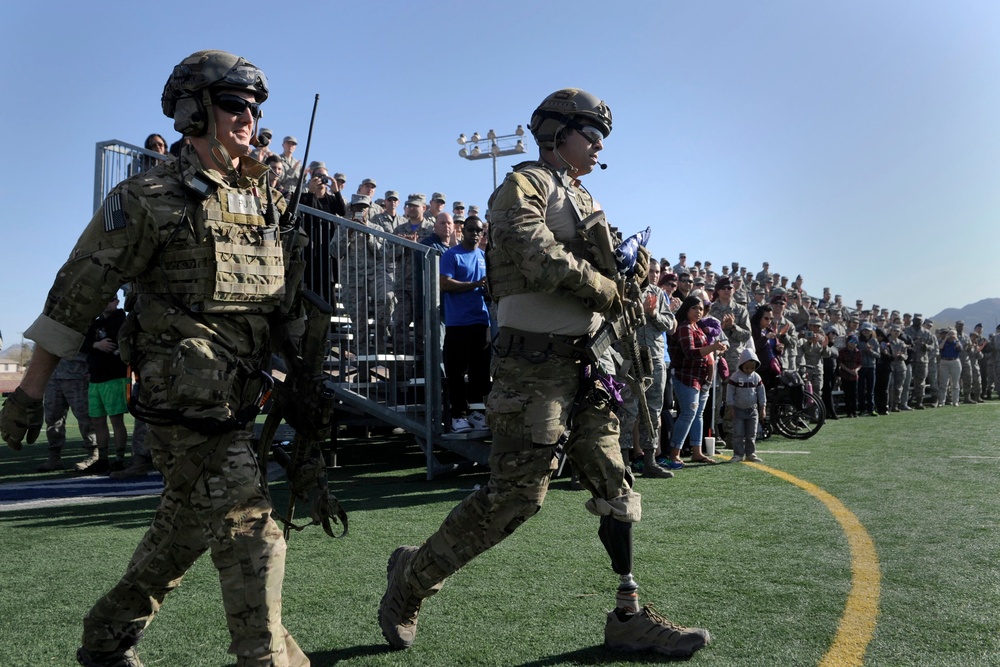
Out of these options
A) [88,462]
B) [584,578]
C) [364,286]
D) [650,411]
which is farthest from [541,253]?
[88,462]

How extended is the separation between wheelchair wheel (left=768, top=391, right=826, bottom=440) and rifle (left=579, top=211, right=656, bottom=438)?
9.94 metres

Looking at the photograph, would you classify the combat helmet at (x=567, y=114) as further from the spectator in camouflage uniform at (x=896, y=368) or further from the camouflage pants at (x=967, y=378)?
the camouflage pants at (x=967, y=378)

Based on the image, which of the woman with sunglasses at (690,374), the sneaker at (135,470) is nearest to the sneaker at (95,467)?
the sneaker at (135,470)

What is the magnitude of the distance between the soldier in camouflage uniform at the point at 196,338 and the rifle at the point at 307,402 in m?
0.12

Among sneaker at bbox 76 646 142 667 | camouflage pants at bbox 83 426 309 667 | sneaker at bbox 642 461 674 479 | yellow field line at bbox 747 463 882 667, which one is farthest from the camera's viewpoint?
sneaker at bbox 642 461 674 479

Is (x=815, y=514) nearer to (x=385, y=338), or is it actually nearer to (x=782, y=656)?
(x=782, y=656)

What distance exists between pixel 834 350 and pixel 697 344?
9.48m

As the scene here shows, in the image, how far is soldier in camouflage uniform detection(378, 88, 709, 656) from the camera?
3.49m

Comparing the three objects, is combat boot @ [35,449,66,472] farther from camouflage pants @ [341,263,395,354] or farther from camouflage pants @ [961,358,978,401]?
camouflage pants @ [961,358,978,401]

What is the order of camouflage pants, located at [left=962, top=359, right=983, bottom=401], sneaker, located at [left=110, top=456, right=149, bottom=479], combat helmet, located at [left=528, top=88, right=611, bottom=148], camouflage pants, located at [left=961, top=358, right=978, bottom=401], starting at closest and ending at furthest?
combat helmet, located at [left=528, top=88, right=611, bottom=148] < sneaker, located at [left=110, top=456, right=149, bottom=479] < camouflage pants, located at [left=962, top=359, right=983, bottom=401] < camouflage pants, located at [left=961, top=358, right=978, bottom=401]

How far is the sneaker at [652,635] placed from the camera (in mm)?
3455

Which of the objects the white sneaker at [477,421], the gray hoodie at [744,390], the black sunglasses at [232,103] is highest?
the black sunglasses at [232,103]

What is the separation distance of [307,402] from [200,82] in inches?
47.7

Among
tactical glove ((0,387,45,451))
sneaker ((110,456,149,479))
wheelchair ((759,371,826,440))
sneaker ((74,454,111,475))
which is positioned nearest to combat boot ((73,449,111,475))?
sneaker ((74,454,111,475))
